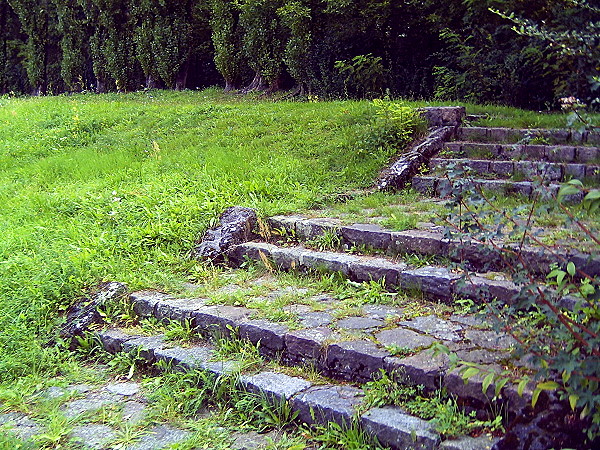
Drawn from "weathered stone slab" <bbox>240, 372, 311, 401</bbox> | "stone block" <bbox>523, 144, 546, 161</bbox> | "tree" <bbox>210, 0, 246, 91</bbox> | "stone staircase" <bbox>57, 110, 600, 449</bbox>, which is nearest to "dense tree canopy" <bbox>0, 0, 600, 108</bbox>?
"tree" <bbox>210, 0, 246, 91</bbox>

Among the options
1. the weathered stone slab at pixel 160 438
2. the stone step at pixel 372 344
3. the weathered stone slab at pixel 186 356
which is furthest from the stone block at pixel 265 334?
the weathered stone slab at pixel 160 438

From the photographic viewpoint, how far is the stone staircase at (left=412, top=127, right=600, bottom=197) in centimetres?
502

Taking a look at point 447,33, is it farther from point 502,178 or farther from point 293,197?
point 293,197

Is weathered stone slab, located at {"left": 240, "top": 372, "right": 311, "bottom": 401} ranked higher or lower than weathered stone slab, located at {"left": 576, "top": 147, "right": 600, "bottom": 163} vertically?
lower

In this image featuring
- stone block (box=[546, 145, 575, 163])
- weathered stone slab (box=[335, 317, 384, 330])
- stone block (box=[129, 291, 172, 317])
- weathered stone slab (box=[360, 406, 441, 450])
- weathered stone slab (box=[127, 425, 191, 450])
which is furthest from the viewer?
stone block (box=[546, 145, 575, 163])

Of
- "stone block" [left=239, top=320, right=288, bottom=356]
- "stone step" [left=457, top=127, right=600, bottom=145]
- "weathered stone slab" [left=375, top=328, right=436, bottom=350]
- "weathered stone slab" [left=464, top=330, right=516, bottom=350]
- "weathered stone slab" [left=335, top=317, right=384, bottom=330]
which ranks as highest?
"stone step" [left=457, top=127, right=600, bottom=145]

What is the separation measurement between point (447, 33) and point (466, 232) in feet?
25.4

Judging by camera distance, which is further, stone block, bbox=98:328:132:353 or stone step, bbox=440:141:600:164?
stone step, bbox=440:141:600:164

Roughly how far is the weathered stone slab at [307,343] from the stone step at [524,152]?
260cm

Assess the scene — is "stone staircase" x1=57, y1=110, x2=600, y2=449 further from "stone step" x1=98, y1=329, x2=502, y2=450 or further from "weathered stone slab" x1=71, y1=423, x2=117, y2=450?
"weathered stone slab" x1=71, y1=423, x2=117, y2=450

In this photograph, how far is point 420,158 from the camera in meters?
5.88

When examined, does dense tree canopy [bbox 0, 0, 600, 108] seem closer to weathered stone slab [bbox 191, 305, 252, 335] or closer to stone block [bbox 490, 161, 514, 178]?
stone block [bbox 490, 161, 514, 178]

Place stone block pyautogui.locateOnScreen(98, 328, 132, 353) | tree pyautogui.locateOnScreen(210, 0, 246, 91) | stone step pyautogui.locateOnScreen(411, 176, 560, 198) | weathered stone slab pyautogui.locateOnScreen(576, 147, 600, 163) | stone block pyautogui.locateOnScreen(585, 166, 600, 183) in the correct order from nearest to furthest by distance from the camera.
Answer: stone block pyautogui.locateOnScreen(98, 328, 132, 353) → stone block pyautogui.locateOnScreen(585, 166, 600, 183) → stone step pyautogui.locateOnScreen(411, 176, 560, 198) → weathered stone slab pyautogui.locateOnScreen(576, 147, 600, 163) → tree pyautogui.locateOnScreen(210, 0, 246, 91)

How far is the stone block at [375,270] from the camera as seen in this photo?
3734mm
